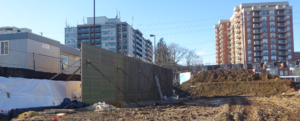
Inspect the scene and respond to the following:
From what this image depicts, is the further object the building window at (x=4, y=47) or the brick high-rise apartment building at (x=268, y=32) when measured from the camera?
the brick high-rise apartment building at (x=268, y=32)

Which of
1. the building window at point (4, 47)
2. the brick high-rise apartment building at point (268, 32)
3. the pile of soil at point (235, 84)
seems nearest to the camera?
the building window at point (4, 47)

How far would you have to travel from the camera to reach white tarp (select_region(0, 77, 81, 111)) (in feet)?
38.3

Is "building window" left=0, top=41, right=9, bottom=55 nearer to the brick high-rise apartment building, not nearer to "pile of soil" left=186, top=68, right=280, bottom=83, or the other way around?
"pile of soil" left=186, top=68, right=280, bottom=83

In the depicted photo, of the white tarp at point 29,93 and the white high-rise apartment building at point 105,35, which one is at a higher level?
the white high-rise apartment building at point 105,35

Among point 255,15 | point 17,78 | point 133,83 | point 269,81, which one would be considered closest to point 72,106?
point 17,78

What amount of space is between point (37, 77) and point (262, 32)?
84.8 m

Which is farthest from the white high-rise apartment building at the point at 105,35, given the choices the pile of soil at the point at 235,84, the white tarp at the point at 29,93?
the white tarp at the point at 29,93

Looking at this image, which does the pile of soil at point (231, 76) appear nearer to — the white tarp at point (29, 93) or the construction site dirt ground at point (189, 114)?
the construction site dirt ground at point (189, 114)

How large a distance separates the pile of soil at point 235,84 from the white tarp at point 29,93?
27.0 m

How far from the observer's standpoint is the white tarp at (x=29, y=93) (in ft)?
38.3

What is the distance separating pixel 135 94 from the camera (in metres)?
20.4

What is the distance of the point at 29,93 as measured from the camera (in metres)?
12.7

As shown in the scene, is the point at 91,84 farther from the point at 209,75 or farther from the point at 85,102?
the point at 209,75

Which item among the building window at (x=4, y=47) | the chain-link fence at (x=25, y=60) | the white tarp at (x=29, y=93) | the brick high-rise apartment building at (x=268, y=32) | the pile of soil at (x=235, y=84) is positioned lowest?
the pile of soil at (x=235, y=84)
